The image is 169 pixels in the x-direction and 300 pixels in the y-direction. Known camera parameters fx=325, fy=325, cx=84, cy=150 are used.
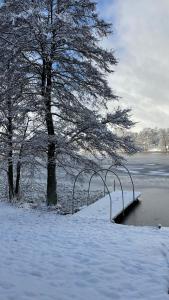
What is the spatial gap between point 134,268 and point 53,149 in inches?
335

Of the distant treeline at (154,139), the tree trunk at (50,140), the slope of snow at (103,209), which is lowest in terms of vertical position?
the slope of snow at (103,209)

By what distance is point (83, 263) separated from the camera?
5445 millimetres

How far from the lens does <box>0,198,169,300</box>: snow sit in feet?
14.1

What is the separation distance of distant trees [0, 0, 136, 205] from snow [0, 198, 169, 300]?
→ 4.84 m

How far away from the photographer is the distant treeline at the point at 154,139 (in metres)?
110

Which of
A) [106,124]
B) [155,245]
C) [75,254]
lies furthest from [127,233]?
[106,124]

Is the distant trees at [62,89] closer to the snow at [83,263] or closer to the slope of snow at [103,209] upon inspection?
the slope of snow at [103,209]

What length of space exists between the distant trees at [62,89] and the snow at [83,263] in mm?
4839

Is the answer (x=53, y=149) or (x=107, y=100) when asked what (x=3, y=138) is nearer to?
(x=53, y=149)

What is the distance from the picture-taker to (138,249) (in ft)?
20.9

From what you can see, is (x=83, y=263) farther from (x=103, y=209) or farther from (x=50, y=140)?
(x=50, y=140)

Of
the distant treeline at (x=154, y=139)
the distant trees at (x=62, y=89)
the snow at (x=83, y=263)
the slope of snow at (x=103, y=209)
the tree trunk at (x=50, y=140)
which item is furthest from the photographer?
the distant treeline at (x=154, y=139)

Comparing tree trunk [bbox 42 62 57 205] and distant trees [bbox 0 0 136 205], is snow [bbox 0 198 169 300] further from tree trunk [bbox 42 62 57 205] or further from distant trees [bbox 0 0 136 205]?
distant trees [bbox 0 0 136 205]

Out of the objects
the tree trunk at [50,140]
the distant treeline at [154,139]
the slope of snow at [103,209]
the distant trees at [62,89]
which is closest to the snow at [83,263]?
the slope of snow at [103,209]
